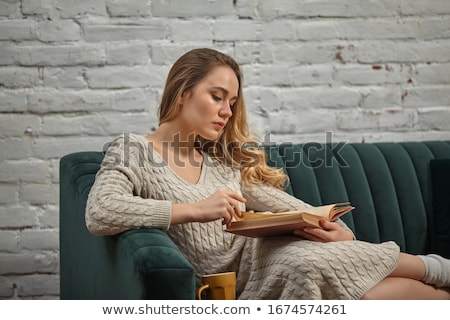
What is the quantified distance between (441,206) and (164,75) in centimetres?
104

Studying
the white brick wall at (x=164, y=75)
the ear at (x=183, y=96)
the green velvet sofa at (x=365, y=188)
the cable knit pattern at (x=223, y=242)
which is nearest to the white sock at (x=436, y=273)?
the cable knit pattern at (x=223, y=242)

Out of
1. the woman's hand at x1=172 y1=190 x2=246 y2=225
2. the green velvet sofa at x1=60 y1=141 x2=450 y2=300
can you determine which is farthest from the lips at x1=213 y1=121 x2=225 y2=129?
the green velvet sofa at x1=60 y1=141 x2=450 y2=300

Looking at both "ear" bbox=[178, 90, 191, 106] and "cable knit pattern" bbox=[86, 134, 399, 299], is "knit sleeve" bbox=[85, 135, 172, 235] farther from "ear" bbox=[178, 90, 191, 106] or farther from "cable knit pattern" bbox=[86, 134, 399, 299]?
"ear" bbox=[178, 90, 191, 106]

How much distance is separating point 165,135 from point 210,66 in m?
0.22

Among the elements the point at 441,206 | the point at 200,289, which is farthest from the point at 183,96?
the point at 441,206

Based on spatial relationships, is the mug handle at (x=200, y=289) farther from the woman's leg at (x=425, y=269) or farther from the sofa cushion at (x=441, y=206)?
the sofa cushion at (x=441, y=206)

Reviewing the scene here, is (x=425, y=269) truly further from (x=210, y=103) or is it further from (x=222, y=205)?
(x=210, y=103)

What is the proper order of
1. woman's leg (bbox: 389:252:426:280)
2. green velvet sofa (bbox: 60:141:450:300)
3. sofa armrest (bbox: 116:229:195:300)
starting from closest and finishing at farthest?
sofa armrest (bbox: 116:229:195:300), woman's leg (bbox: 389:252:426:280), green velvet sofa (bbox: 60:141:450:300)

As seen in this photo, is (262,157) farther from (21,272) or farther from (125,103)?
(21,272)

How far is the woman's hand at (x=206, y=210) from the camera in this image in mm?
1881

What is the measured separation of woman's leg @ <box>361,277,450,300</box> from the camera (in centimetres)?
185

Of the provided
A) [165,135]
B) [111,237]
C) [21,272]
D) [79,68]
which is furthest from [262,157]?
[21,272]

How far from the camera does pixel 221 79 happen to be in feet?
7.05

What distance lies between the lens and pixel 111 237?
1.92 m
